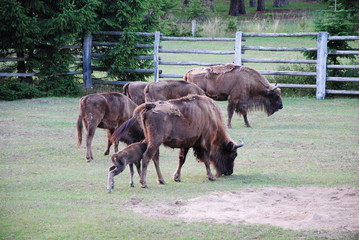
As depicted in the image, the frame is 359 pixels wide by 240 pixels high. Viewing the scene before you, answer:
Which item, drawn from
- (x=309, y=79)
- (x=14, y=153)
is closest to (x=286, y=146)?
(x=14, y=153)

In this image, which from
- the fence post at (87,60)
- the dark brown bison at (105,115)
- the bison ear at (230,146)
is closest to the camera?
A: the bison ear at (230,146)

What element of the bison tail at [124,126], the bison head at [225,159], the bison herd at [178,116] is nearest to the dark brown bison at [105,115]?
the bison herd at [178,116]

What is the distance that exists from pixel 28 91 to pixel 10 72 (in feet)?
4.74

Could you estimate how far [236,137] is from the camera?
14.2 m

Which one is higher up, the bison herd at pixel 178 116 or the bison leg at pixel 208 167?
the bison herd at pixel 178 116

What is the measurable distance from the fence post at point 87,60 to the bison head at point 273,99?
8292 millimetres

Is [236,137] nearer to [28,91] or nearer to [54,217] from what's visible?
[54,217]

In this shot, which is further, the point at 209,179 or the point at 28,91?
the point at 28,91

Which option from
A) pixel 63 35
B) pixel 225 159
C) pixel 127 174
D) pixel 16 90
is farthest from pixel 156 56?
pixel 225 159

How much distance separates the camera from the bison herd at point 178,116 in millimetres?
9445

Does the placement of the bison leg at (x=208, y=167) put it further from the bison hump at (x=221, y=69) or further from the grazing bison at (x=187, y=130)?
the bison hump at (x=221, y=69)

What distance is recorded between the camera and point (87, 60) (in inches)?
877

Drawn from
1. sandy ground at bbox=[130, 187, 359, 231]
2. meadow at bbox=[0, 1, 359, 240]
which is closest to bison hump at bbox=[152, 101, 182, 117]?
meadow at bbox=[0, 1, 359, 240]

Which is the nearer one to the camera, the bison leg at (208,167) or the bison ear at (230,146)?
the bison leg at (208,167)
